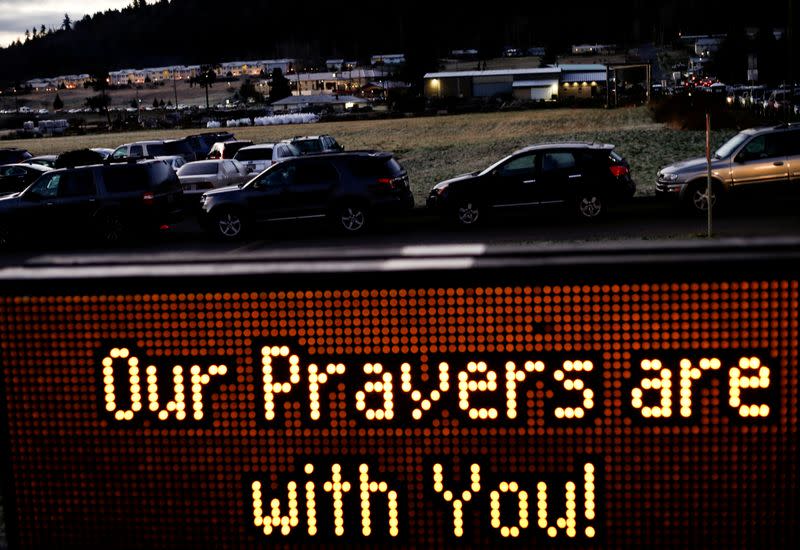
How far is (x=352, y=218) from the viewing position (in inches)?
774

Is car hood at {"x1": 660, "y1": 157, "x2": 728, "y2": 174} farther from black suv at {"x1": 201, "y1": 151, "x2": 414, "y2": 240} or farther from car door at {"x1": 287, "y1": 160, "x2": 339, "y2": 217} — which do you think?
car door at {"x1": 287, "y1": 160, "x2": 339, "y2": 217}

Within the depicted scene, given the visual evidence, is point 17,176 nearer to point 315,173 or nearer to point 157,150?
point 157,150

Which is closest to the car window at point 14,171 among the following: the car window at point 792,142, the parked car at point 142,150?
the parked car at point 142,150

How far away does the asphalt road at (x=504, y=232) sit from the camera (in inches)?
672

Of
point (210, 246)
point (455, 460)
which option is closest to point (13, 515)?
point (455, 460)

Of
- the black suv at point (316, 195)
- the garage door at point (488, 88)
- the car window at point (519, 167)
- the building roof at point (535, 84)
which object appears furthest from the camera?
the garage door at point (488, 88)

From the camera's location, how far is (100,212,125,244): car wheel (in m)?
19.9

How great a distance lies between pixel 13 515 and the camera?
110 inches

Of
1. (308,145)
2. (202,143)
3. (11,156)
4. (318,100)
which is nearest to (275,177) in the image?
(308,145)

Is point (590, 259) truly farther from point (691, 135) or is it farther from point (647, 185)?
point (691, 135)

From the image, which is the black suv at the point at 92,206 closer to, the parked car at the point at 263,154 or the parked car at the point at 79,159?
the parked car at the point at 263,154

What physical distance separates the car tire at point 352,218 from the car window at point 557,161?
381 centimetres

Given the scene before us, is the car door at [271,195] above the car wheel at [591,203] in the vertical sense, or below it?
above

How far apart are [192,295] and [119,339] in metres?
0.27
